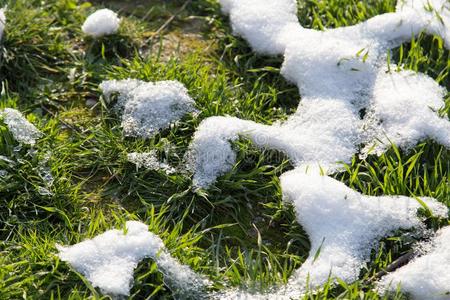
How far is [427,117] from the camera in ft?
8.64

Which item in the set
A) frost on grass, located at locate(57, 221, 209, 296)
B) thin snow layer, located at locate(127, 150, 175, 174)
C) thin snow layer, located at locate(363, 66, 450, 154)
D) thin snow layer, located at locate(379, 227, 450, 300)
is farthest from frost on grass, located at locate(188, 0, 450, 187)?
thin snow layer, located at locate(379, 227, 450, 300)

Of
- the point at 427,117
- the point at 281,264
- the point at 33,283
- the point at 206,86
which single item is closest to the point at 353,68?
the point at 427,117

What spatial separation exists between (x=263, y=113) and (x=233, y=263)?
0.79m

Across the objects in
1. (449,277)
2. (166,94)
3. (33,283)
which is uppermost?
(166,94)

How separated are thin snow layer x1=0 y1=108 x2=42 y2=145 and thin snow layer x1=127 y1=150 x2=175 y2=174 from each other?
381 millimetres

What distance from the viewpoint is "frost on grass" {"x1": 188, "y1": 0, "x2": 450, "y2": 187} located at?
8.49ft

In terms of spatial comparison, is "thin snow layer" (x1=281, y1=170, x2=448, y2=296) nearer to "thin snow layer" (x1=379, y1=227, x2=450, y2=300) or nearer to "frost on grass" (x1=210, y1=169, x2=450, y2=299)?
"frost on grass" (x1=210, y1=169, x2=450, y2=299)

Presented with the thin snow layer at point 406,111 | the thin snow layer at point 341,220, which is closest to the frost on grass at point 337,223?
the thin snow layer at point 341,220

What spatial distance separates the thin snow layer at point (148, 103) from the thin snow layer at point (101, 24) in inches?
13.6

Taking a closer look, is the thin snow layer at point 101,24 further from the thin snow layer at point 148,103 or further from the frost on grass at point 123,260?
the frost on grass at point 123,260

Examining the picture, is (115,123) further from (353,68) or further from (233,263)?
(353,68)

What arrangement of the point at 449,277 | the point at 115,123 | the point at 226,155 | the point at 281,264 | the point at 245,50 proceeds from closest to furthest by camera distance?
the point at 449,277 → the point at 281,264 → the point at 226,155 → the point at 115,123 → the point at 245,50

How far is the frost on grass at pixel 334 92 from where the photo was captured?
259 cm

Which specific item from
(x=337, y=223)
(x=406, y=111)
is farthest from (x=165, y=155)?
(x=406, y=111)
